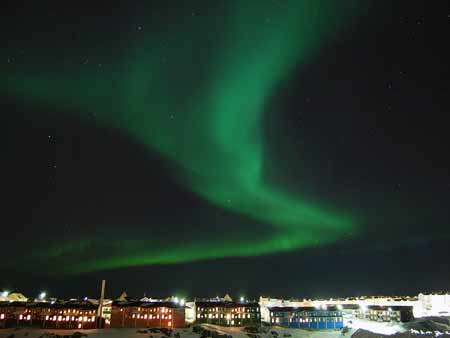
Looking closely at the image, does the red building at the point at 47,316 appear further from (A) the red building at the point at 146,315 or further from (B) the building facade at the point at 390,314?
(B) the building facade at the point at 390,314

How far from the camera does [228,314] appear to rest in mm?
115375

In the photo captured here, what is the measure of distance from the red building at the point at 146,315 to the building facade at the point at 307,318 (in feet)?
101

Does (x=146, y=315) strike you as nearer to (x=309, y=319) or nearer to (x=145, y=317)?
(x=145, y=317)

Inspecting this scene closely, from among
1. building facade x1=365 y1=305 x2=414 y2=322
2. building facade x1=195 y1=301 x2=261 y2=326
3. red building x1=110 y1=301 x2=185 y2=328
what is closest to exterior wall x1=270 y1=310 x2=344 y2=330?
building facade x1=195 y1=301 x2=261 y2=326

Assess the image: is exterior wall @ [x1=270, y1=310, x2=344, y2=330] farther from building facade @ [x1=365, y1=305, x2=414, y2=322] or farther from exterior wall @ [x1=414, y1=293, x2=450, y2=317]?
exterior wall @ [x1=414, y1=293, x2=450, y2=317]

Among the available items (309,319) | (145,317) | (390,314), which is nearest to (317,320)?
(309,319)

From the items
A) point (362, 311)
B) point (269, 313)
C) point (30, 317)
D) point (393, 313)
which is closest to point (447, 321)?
point (393, 313)

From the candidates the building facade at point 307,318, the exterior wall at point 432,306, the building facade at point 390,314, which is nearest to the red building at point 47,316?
the building facade at point 307,318

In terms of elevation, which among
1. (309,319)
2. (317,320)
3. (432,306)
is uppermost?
(432,306)

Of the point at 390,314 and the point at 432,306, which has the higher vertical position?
the point at 432,306

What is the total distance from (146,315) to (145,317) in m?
0.53

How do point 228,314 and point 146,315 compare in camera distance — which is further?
point 228,314

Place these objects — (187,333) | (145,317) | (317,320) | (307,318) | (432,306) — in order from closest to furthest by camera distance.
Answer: (187,333) < (145,317) < (307,318) < (317,320) < (432,306)

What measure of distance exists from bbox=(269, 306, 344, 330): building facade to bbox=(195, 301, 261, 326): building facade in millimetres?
6001
